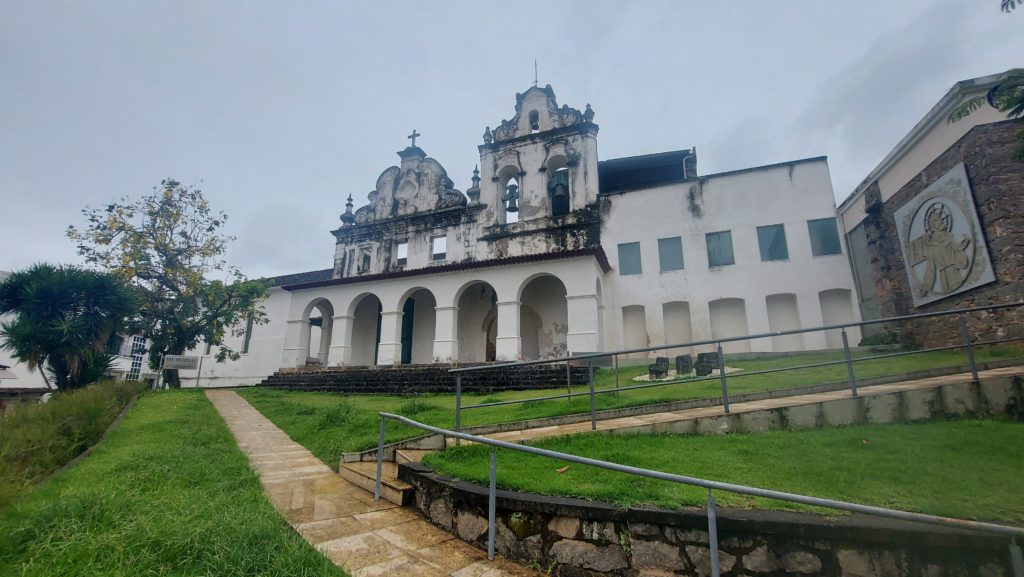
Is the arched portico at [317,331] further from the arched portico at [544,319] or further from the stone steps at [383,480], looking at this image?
the stone steps at [383,480]

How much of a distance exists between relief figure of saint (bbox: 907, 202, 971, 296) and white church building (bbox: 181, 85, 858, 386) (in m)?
4.40

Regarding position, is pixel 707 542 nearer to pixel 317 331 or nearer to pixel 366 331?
pixel 366 331

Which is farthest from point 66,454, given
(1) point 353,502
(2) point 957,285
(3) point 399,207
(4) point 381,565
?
(3) point 399,207

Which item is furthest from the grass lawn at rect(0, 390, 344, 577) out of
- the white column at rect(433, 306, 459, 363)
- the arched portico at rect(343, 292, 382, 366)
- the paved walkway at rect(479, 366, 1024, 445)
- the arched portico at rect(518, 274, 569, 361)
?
the arched portico at rect(343, 292, 382, 366)

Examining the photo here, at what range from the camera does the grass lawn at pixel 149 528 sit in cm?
258

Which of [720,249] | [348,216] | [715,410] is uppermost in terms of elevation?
[348,216]

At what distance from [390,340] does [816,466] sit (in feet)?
47.3

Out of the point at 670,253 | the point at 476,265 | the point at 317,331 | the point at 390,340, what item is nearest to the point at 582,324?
the point at 476,265

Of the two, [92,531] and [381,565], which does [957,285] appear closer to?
[381,565]

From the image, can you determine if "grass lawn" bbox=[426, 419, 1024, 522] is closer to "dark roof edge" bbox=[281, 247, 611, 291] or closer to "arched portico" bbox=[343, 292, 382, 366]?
"dark roof edge" bbox=[281, 247, 611, 291]

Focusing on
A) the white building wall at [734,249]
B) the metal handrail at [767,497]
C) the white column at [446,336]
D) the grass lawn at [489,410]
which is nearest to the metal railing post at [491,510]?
the metal handrail at [767,497]

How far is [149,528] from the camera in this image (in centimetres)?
290

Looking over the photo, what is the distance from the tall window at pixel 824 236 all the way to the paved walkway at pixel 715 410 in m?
10.2

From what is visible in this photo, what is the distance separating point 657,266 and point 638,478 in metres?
14.2
